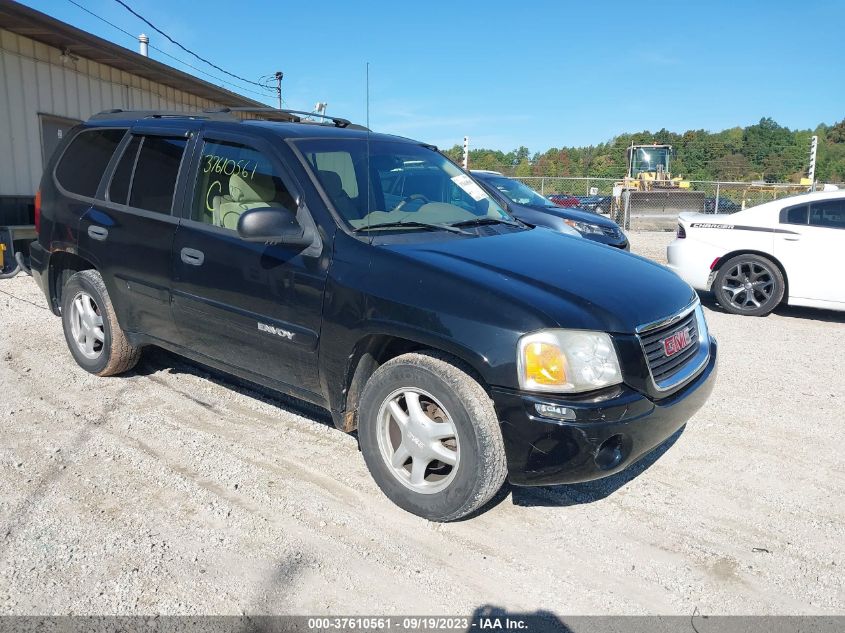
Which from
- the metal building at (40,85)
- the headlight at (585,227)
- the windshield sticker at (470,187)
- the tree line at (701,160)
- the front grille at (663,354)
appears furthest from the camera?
the tree line at (701,160)

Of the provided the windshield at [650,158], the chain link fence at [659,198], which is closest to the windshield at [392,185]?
the chain link fence at [659,198]

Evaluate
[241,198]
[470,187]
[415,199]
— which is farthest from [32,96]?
[415,199]

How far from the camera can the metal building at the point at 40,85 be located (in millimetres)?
9945

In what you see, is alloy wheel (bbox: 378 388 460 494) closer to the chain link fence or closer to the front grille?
the front grille

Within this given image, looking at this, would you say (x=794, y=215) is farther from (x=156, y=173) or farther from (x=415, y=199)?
(x=156, y=173)

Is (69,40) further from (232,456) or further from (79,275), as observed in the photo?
(232,456)

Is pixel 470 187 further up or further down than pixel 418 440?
further up

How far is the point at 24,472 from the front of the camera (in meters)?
3.57

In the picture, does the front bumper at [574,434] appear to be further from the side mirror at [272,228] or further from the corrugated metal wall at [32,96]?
the corrugated metal wall at [32,96]

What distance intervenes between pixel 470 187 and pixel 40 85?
9.37 m

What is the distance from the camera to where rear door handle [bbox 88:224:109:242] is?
4588 mm

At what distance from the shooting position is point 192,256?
396cm

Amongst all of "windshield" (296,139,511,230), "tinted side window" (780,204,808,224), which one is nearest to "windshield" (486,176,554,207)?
"tinted side window" (780,204,808,224)

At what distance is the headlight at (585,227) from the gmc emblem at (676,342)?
21.2 feet
